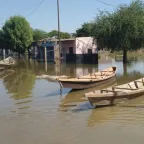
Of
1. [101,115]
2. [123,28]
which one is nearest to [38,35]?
[123,28]

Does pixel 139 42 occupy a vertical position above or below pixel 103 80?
above

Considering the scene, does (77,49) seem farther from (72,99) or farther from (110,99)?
(110,99)

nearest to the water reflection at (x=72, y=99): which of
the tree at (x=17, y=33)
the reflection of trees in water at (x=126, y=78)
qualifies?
the reflection of trees in water at (x=126, y=78)

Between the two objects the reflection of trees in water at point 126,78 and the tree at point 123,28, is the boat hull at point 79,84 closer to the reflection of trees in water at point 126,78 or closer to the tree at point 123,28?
the reflection of trees in water at point 126,78

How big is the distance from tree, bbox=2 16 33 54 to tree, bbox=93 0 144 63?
24.5 metres

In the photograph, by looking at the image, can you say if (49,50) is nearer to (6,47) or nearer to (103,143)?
(6,47)

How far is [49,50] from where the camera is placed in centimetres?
4981

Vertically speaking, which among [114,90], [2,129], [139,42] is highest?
[139,42]

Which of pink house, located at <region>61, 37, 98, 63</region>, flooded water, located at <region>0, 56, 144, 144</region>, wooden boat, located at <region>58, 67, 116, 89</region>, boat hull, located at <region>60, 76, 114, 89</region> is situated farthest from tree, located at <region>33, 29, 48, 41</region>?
flooded water, located at <region>0, 56, 144, 144</region>

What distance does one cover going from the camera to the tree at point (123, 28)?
1331 inches

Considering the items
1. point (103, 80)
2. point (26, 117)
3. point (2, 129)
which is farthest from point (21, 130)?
point (103, 80)

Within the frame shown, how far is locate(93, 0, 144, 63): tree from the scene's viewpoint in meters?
33.8

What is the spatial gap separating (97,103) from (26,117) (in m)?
2.66

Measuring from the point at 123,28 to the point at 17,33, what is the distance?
28.1 meters
